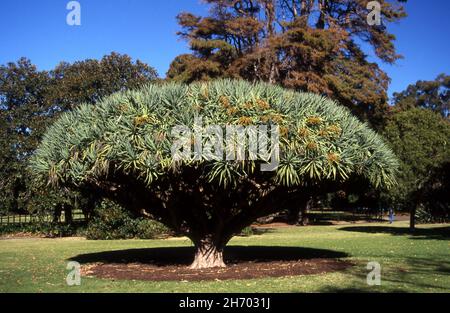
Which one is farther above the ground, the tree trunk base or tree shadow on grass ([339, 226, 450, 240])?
the tree trunk base

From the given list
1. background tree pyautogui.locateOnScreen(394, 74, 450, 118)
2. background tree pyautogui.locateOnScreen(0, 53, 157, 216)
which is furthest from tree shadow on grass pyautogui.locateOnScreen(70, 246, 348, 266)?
background tree pyautogui.locateOnScreen(394, 74, 450, 118)

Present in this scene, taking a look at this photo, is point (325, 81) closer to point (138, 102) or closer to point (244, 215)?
point (244, 215)

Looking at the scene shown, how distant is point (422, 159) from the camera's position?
26562mm

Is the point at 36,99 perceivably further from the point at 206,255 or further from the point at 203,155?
the point at 203,155

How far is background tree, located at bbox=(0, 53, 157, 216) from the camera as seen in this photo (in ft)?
97.1

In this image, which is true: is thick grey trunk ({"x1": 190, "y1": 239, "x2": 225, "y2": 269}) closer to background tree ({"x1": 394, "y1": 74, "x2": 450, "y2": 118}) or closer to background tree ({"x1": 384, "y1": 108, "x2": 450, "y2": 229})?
background tree ({"x1": 384, "y1": 108, "x2": 450, "y2": 229})

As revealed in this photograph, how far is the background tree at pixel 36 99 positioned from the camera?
29.6 metres

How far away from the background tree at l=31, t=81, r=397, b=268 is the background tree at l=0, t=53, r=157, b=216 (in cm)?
1691

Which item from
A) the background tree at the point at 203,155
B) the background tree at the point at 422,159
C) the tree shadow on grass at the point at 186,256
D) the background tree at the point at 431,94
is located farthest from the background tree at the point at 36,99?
the background tree at the point at 431,94

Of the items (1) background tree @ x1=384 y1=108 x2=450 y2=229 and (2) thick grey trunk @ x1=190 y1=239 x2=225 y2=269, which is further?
(1) background tree @ x1=384 y1=108 x2=450 y2=229

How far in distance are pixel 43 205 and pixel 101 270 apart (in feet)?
54.3

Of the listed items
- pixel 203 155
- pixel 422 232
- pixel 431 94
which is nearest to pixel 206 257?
pixel 203 155

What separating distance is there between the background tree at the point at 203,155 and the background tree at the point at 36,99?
16.9 m

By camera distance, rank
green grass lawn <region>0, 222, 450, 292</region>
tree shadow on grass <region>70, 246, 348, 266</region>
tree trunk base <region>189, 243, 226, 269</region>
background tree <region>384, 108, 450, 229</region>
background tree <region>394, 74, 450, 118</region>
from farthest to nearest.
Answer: background tree <region>394, 74, 450, 118</region> → background tree <region>384, 108, 450, 229</region> → tree shadow on grass <region>70, 246, 348, 266</region> → tree trunk base <region>189, 243, 226, 269</region> → green grass lawn <region>0, 222, 450, 292</region>
